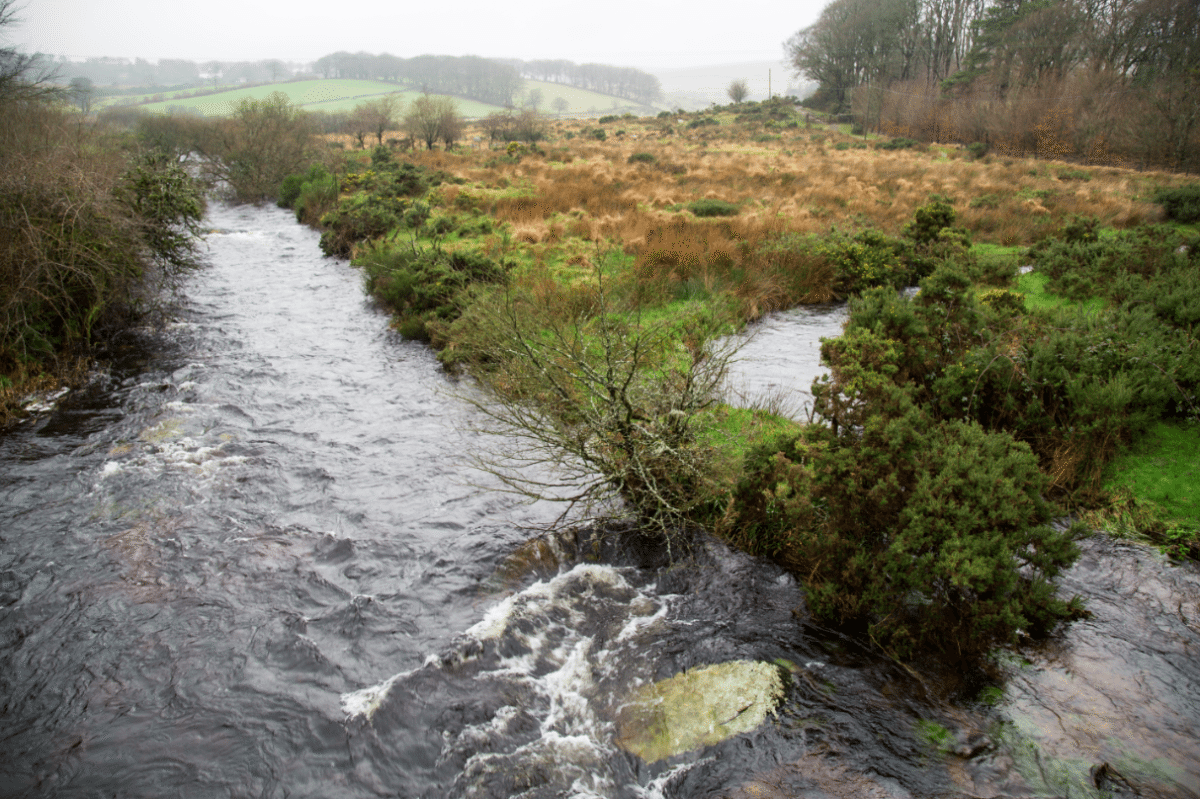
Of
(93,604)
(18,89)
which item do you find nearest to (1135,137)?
(93,604)

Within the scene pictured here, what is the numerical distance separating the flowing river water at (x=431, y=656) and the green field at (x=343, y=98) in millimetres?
54255

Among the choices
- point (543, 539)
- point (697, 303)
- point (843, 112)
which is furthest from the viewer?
point (843, 112)

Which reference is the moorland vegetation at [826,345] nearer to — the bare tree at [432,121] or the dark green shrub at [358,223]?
the dark green shrub at [358,223]

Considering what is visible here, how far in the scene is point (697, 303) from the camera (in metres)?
12.5

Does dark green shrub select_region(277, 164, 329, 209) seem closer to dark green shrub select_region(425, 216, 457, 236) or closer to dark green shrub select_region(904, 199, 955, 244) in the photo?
dark green shrub select_region(425, 216, 457, 236)

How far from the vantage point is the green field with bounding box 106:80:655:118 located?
6831 centimetres

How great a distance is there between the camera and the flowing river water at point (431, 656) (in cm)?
418

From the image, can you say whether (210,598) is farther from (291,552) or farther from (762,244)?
(762,244)

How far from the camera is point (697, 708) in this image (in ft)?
15.3

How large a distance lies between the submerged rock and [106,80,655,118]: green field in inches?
2323

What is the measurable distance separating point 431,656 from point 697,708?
2.43 metres

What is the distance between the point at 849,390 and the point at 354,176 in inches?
990

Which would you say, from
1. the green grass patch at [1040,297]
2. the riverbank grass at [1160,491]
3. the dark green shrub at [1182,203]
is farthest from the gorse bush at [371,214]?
the dark green shrub at [1182,203]

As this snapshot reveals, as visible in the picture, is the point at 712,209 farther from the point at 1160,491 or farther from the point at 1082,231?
the point at 1160,491
